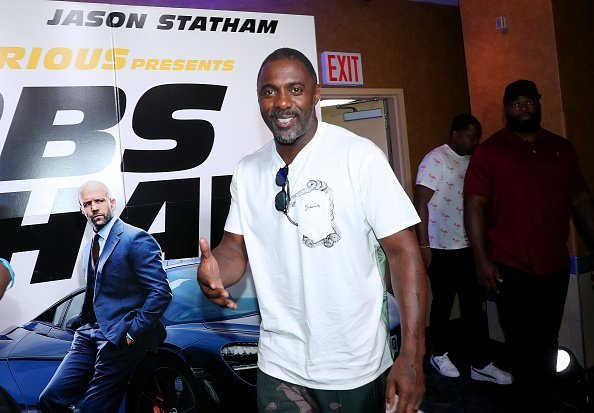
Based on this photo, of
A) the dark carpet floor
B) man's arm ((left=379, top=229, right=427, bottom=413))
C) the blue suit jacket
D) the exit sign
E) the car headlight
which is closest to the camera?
man's arm ((left=379, top=229, right=427, bottom=413))

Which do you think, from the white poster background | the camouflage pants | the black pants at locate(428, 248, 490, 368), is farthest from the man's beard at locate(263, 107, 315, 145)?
the black pants at locate(428, 248, 490, 368)

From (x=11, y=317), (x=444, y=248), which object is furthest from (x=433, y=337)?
(x=11, y=317)

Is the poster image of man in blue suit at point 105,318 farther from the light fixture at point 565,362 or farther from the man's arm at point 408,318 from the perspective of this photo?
the light fixture at point 565,362

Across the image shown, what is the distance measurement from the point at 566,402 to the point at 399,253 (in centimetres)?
186

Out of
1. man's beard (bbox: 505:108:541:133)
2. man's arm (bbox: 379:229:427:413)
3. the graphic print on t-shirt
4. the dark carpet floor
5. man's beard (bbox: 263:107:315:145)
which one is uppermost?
man's beard (bbox: 505:108:541:133)

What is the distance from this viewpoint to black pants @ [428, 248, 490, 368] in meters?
3.72

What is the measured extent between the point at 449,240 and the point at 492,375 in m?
0.93

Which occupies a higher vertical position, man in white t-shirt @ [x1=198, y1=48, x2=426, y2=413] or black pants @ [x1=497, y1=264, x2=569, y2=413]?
man in white t-shirt @ [x1=198, y1=48, x2=426, y2=413]

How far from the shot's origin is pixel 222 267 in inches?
68.9

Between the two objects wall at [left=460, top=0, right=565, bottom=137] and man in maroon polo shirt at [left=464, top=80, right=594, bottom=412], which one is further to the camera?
wall at [left=460, top=0, right=565, bottom=137]

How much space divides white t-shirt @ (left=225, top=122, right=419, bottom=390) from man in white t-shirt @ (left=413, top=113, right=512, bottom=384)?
7.10 ft

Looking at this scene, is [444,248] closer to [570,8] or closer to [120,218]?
[570,8]

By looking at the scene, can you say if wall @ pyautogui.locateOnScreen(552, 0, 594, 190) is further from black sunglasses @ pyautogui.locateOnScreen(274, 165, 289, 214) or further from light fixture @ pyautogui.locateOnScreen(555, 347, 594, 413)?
black sunglasses @ pyautogui.locateOnScreen(274, 165, 289, 214)

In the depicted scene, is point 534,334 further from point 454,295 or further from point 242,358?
point 242,358
